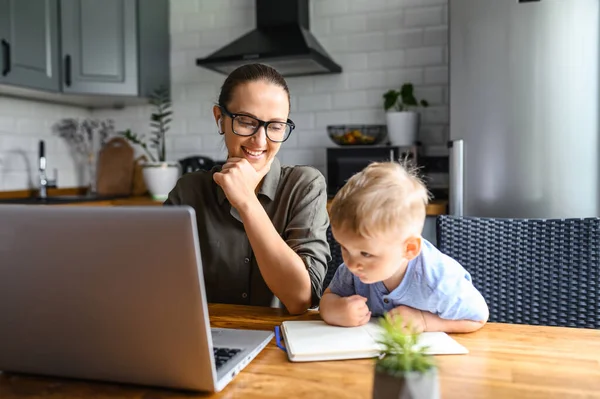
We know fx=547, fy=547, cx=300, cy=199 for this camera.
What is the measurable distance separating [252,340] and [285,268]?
0.24 m

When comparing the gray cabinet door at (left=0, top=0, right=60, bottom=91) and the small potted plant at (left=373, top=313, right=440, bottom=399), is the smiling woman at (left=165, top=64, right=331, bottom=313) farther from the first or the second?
the gray cabinet door at (left=0, top=0, right=60, bottom=91)

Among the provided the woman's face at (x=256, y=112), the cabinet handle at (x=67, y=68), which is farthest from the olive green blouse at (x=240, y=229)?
the cabinet handle at (x=67, y=68)

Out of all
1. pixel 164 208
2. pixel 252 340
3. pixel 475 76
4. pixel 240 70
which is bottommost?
pixel 252 340

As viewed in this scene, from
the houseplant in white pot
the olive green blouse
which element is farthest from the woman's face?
the houseplant in white pot

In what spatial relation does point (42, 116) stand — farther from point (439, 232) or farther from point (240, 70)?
point (439, 232)

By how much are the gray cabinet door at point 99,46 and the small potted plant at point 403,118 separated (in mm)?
1521

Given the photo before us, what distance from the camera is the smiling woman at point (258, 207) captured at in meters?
1.11

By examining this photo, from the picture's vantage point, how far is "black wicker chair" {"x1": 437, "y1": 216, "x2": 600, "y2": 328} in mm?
1310

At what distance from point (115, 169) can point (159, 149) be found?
A: 314mm

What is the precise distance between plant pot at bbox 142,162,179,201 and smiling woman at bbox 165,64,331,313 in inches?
69.0

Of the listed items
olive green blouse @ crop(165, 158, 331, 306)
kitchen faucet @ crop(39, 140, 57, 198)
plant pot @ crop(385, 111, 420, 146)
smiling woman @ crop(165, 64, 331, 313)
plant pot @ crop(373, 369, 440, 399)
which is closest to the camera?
plant pot @ crop(373, 369, 440, 399)

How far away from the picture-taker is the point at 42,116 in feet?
11.0

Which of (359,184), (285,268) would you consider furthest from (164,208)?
(285,268)

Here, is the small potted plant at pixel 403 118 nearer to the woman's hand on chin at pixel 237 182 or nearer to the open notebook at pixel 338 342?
the woman's hand on chin at pixel 237 182
